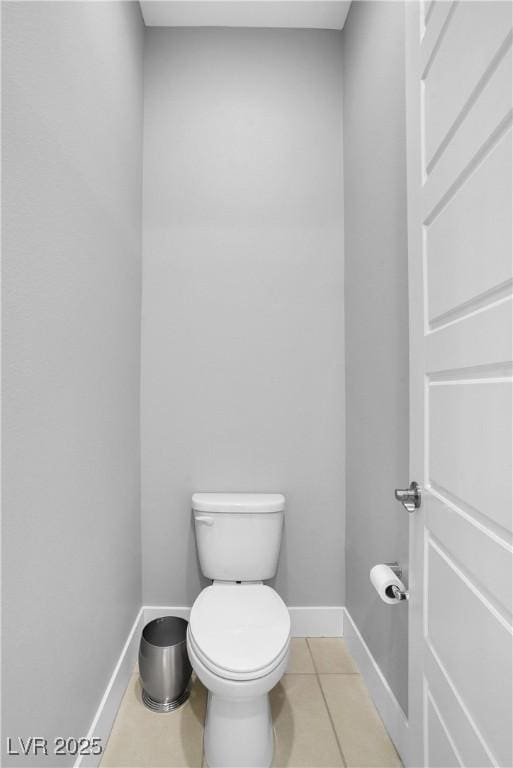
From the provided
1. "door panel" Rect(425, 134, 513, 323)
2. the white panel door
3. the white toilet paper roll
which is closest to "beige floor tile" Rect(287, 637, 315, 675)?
the white panel door

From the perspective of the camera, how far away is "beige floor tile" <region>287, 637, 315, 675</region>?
69.5 inches

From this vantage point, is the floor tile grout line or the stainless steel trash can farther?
the stainless steel trash can

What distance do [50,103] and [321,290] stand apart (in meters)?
1.26

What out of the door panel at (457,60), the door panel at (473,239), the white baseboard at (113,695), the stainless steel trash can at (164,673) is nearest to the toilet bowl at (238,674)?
the stainless steel trash can at (164,673)

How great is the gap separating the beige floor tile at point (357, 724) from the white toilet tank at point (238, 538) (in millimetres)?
467

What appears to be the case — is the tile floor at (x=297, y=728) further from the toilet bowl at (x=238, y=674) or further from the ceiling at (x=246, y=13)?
the ceiling at (x=246, y=13)

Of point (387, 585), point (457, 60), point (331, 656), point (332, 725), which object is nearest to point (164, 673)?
point (332, 725)

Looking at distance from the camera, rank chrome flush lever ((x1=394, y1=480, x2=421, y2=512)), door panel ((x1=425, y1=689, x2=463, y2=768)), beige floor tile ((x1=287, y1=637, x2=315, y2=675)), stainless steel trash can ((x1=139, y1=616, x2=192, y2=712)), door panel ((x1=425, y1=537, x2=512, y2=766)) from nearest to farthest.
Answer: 1. door panel ((x1=425, y1=537, x2=512, y2=766))
2. door panel ((x1=425, y1=689, x2=463, y2=768))
3. chrome flush lever ((x1=394, y1=480, x2=421, y2=512))
4. stainless steel trash can ((x1=139, y1=616, x2=192, y2=712))
5. beige floor tile ((x1=287, y1=637, x2=315, y2=675))

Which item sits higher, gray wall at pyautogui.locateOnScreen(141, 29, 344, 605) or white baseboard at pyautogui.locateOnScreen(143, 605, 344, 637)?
gray wall at pyautogui.locateOnScreen(141, 29, 344, 605)

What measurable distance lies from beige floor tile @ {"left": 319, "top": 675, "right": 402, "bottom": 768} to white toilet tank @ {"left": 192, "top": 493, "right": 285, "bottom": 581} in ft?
1.53

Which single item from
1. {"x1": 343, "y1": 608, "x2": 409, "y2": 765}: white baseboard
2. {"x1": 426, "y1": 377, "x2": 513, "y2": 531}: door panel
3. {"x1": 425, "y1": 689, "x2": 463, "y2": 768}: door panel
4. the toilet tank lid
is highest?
{"x1": 426, "y1": 377, "x2": 513, "y2": 531}: door panel

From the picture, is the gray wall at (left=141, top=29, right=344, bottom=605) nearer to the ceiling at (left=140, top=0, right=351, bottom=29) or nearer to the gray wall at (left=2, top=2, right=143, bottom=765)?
the ceiling at (left=140, top=0, right=351, bottom=29)

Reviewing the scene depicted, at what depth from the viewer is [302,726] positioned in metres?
1.48

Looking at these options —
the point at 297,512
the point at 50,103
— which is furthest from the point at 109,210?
the point at 297,512
